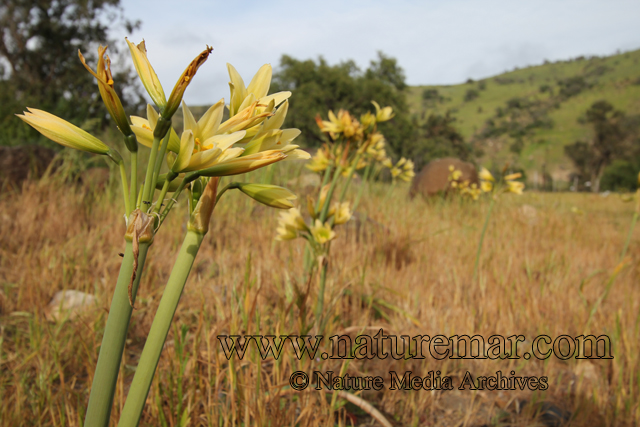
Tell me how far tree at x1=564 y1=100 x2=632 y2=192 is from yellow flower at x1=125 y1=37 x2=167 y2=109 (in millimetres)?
37702

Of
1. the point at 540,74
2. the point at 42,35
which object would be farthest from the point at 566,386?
the point at 540,74

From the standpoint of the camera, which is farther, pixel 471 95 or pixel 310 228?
pixel 471 95

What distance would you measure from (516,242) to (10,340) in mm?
3916

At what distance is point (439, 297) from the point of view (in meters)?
2.21

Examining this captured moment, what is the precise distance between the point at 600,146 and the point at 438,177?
35.8m

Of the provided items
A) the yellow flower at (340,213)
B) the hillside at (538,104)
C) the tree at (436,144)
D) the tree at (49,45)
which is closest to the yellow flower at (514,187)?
the yellow flower at (340,213)

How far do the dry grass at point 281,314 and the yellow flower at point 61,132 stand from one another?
2.06ft

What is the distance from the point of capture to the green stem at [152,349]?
0.49 m

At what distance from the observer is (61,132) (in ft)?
1.66

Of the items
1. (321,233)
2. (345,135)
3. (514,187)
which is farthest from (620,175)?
(321,233)

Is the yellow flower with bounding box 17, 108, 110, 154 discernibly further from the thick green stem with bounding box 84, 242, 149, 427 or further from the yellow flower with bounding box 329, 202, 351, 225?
the yellow flower with bounding box 329, 202, 351, 225

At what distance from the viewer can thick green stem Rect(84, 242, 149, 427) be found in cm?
45

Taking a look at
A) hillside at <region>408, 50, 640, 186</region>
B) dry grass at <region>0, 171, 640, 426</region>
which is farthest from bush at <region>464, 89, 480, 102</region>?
dry grass at <region>0, 171, 640, 426</region>

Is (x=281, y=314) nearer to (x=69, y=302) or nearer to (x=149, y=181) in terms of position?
(x=149, y=181)
